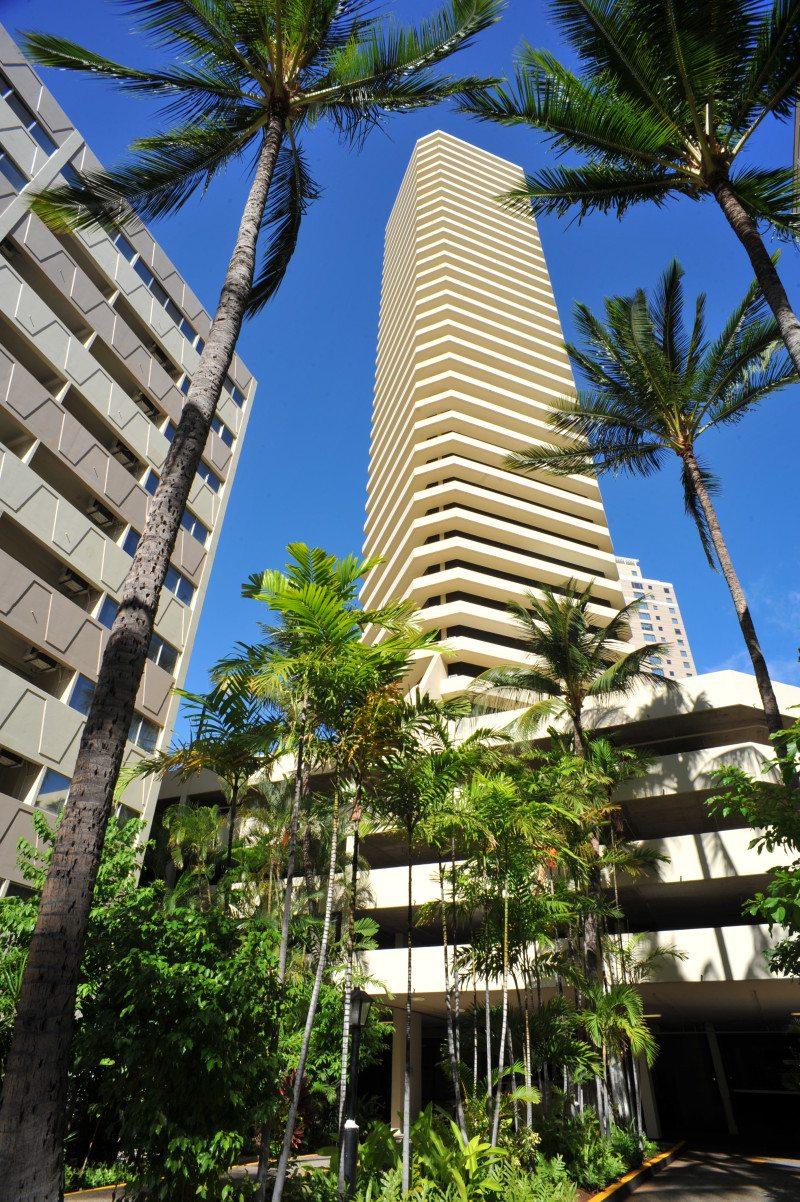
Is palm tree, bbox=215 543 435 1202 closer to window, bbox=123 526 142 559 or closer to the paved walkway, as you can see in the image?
the paved walkway

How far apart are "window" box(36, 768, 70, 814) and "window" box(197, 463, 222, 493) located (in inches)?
528

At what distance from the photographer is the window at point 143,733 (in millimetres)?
20875

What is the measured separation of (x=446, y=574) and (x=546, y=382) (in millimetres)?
18520

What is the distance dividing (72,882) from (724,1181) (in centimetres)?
1449

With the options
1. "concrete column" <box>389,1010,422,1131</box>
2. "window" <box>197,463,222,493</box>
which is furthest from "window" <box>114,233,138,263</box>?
"concrete column" <box>389,1010,422,1131</box>

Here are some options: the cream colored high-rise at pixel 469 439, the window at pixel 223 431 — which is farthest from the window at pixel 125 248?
the cream colored high-rise at pixel 469 439

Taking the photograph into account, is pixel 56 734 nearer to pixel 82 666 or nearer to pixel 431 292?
pixel 82 666

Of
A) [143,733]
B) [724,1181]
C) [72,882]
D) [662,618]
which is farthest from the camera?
[662,618]

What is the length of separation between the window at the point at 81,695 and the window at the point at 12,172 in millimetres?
14037

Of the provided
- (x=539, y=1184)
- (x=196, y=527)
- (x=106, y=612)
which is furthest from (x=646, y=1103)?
(x=196, y=527)

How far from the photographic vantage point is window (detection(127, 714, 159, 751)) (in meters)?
20.9

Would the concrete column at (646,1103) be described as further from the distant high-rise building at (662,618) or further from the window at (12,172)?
the distant high-rise building at (662,618)

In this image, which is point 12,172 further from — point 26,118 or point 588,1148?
point 588,1148

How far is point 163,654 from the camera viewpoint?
907 inches
